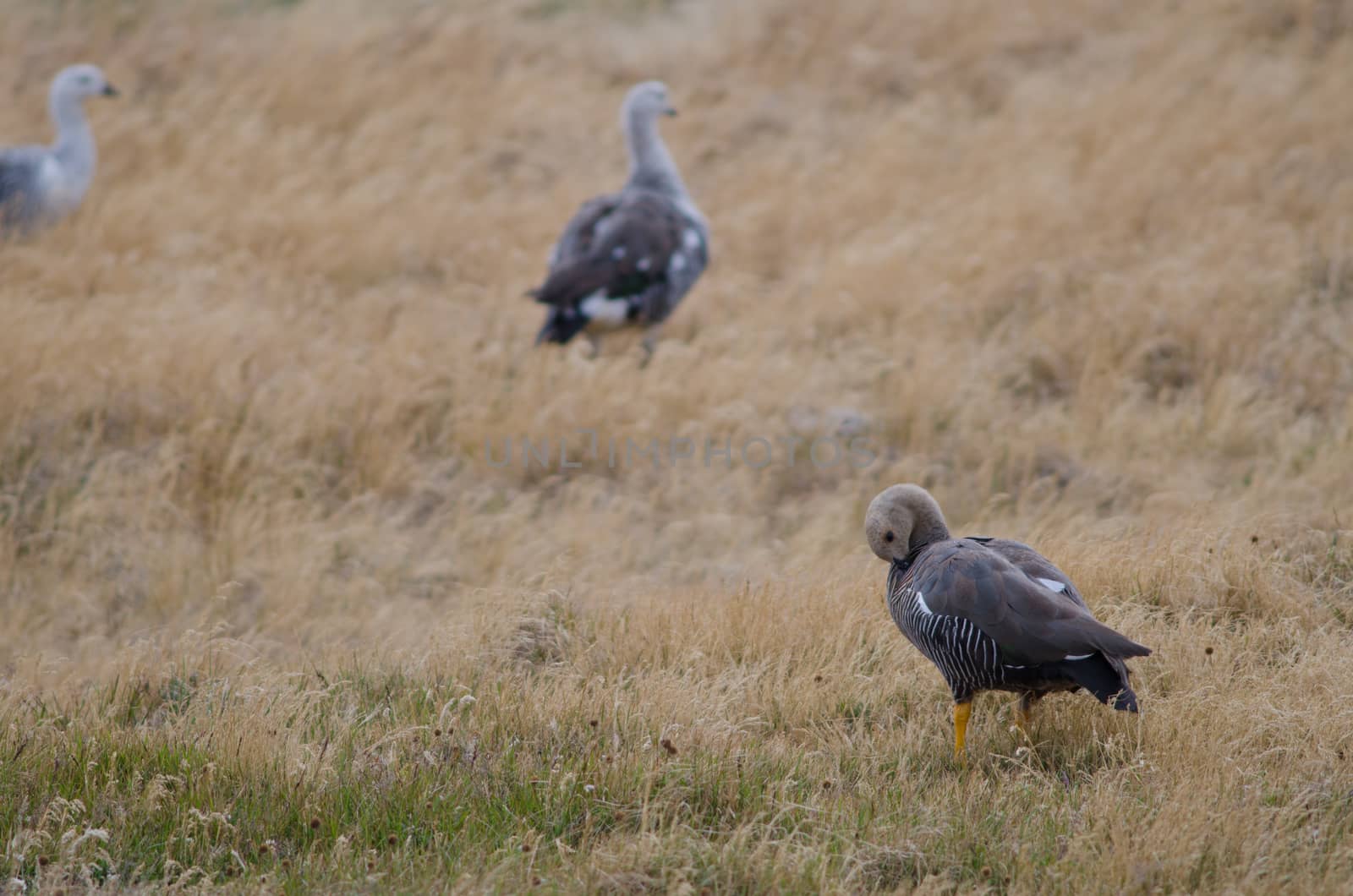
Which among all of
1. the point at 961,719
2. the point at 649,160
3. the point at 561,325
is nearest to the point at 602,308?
the point at 561,325

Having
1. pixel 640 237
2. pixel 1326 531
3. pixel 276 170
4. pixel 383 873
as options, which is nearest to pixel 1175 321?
pixel 1326 531

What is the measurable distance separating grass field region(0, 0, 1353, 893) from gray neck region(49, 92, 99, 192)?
423 millimetres

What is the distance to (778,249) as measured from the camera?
1091cm

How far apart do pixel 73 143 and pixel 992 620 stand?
955 centimetres

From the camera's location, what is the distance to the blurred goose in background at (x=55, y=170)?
32.6 ft

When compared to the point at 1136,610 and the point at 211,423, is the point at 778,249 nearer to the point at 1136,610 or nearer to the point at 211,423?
the point at 211,423

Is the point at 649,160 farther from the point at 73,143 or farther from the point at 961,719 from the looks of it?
the point at 961,719

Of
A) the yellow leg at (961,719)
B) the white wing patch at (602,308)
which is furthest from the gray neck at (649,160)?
the yellow leg at (961,719)

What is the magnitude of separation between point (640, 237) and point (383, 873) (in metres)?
6.37

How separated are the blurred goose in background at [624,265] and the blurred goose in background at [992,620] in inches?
185

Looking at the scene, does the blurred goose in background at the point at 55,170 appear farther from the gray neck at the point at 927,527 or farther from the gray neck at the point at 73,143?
the gray neck at the point at 927,527

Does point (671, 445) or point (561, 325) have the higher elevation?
point (561, 325)

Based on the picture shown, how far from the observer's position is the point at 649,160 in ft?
34.2

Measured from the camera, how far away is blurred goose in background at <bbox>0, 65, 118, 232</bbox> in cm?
994
